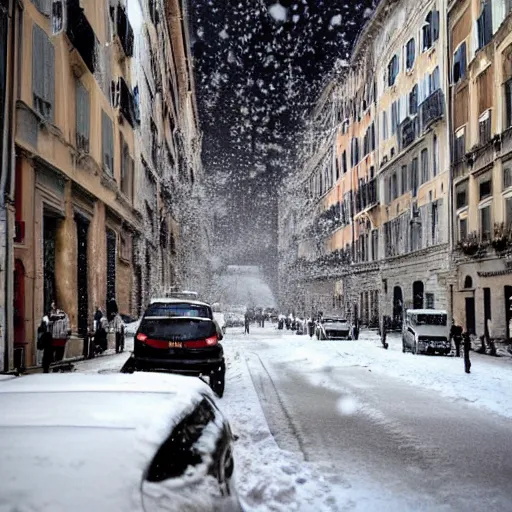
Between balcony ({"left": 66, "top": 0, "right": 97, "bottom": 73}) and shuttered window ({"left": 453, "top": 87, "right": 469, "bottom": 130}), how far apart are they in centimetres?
1744

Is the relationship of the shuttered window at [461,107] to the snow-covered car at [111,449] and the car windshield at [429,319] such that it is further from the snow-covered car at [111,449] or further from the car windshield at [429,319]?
the snow-covered car at [111,449]

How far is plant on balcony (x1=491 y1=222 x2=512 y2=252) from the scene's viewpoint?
26.4m

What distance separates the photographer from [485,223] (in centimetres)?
2917

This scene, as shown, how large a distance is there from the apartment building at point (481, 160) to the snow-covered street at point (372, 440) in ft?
35.9

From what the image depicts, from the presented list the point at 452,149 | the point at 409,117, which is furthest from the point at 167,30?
the point at 452,149

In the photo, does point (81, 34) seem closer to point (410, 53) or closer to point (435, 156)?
point (435, 156)

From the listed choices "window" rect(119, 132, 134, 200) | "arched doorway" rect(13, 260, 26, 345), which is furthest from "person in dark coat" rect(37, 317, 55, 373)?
"window" rect(119, 132, 134, 200)

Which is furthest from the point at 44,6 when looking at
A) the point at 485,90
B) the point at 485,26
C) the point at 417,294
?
the point at 417,294

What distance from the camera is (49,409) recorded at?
3318 millimetres

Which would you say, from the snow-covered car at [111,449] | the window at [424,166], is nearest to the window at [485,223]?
the window at [424,166]

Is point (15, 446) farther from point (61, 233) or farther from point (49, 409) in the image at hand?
point (61, 233)

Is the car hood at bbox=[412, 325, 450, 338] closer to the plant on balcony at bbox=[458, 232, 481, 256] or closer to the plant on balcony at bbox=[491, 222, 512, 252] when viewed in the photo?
the plant on balcony at bbox=[491, 222, 512, 252]

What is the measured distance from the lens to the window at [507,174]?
26.5 m

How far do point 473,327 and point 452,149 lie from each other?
8.62m
